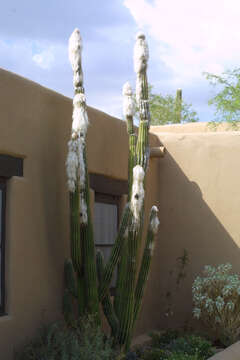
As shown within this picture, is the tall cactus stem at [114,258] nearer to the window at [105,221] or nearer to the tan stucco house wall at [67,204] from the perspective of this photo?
the tan stucco house wall at [67,204]

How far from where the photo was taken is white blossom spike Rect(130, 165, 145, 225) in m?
7.08

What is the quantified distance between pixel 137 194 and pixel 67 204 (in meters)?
0.87

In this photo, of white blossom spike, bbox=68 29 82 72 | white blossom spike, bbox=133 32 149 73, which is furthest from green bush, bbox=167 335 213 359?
white blossom spike, bbox=68 29 82 72

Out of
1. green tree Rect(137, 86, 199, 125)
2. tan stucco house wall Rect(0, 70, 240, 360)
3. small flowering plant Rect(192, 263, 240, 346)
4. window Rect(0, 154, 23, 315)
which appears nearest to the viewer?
window Rect(0, 154, 23, 315)

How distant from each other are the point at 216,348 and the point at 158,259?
185 cm

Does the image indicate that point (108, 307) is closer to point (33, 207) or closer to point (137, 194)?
point (137, 194)

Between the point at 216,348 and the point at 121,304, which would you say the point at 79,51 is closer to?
the point at 121,304

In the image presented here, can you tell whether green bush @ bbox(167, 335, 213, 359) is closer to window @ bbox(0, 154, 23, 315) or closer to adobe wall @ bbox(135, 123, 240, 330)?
adobe wall @ bbox(135, 123, 240, 330)

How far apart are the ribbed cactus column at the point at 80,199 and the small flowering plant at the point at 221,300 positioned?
8.88 feet

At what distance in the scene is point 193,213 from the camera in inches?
410

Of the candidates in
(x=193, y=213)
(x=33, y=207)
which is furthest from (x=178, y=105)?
(x=33, y=207)

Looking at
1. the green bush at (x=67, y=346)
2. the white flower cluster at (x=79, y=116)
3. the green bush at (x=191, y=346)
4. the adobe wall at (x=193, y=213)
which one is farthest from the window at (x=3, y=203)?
the adobe wall at (x=193, y=213)

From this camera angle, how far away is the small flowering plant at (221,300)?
9266 mm

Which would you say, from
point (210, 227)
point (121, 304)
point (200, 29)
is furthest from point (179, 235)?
point (200, 29)
